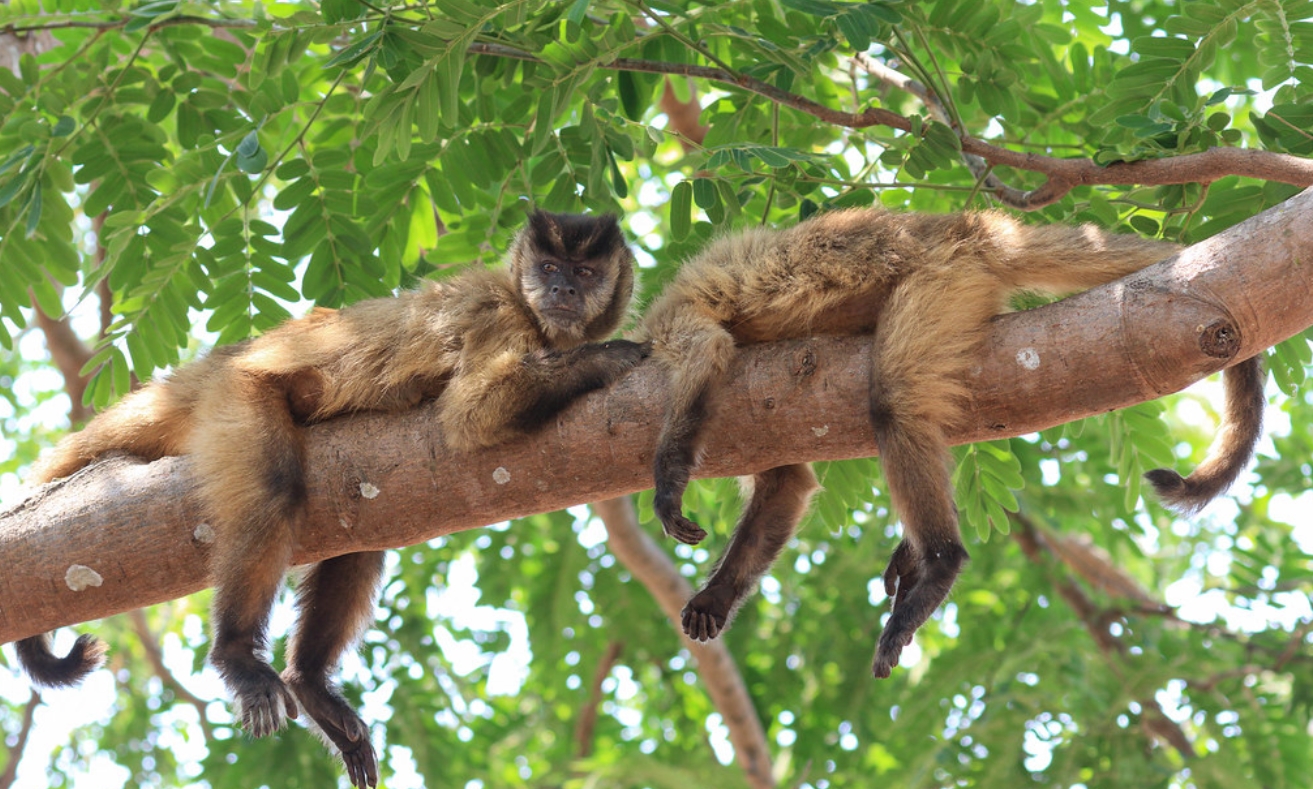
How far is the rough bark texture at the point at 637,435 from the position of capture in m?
4.32

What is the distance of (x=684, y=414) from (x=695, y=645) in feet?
13.3

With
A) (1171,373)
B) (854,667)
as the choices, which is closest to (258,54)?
(1171,373)

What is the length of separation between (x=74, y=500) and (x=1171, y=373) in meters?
4.63

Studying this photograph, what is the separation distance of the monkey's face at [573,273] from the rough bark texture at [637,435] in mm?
1064

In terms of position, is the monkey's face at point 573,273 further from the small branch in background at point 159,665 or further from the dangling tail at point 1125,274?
the small branch in background at point 159,665

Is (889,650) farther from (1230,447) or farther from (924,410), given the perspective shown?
(1230,447)

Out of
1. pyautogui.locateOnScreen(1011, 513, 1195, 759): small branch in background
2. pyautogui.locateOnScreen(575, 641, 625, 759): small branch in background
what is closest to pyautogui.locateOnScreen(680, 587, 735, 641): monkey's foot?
pyautogui.locateOnScreen(1011, 513, 1195, 759): small branch in background

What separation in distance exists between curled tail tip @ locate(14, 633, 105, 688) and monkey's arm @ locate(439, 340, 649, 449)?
240cm

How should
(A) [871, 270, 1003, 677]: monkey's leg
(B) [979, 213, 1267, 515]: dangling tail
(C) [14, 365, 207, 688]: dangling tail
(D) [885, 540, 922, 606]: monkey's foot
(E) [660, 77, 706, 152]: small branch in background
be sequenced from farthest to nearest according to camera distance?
(E) [660, 77, 706, 152]: small branch in background → (C) [14, 365, 207, 688]: dangling tail → (D) [885, 540, 922, 606]: monkey's foot → (B) [979, 213, 1267, 515]: dangling tail → (A) [871, 270, 1003, 677]: monkey's leg

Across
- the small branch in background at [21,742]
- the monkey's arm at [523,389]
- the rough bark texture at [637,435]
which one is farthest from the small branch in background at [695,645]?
the small branch in background at [21,742]

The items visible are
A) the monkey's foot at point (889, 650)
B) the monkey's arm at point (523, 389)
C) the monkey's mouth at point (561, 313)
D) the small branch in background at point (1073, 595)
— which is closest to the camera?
the monkey's foot at point (889, 650)

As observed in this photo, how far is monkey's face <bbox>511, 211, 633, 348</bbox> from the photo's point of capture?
5980mm

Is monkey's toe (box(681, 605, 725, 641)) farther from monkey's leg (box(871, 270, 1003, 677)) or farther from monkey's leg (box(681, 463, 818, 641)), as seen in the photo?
monkey's leg (box(871, 270, 1003, 677))

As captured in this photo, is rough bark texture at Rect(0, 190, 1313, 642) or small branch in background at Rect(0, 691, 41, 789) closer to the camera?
rough bark texture at Rect(0, 190, 1313, 642)
